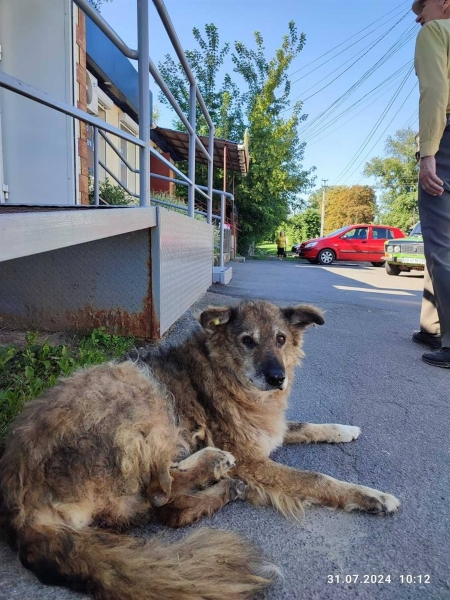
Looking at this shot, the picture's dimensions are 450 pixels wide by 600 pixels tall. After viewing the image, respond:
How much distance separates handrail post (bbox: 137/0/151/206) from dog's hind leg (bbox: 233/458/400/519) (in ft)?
8.28

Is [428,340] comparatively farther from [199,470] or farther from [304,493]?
[199,470]

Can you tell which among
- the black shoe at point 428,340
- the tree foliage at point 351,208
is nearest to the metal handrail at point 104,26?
the black shoe at point 428,340

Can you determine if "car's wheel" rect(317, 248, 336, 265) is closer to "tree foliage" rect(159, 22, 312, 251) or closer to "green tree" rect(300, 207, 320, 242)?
"tree foliage" rect(159, 22, 312, 251)

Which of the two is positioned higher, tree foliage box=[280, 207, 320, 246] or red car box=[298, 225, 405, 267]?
tree foliage box=[280, 207, 320, 246]

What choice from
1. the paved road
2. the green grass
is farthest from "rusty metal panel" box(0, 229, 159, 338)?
the paved road

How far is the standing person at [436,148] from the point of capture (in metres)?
3.74

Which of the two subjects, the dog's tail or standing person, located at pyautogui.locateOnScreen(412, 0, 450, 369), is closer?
the dog's tail

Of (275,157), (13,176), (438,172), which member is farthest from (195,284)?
(275,157)

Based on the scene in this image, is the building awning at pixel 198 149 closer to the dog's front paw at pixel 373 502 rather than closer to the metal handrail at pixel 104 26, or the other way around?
the metal handrail at pixel 104 26

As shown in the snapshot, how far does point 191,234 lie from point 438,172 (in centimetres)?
298

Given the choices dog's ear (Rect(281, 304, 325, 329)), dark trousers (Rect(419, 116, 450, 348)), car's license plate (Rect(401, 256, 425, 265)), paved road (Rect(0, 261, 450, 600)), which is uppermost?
dark trousers (Rect(419, 116, 450, 348))

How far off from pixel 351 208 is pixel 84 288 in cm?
6216

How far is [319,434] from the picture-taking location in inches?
104

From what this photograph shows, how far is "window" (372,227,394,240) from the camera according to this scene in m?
22.9
